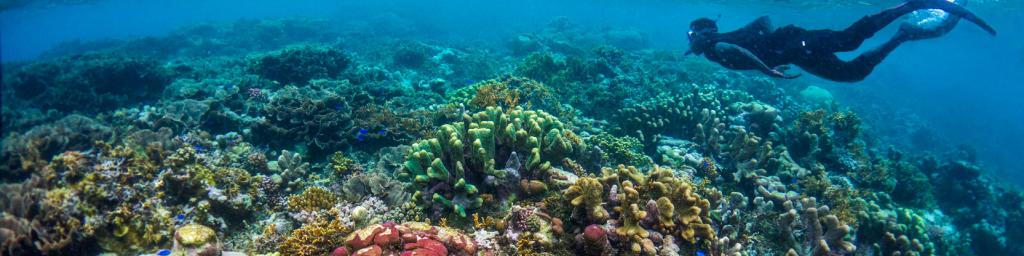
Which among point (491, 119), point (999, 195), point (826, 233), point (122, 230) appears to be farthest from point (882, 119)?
point (122, 230)

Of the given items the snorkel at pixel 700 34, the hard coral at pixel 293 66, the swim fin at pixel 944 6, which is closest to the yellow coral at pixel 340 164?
the snorkel at pixel 700 34

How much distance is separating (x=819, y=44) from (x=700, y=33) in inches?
81.2

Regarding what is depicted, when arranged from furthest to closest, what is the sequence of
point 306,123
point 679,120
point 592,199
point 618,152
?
point 679,120 → point 306,123 → point 618,152 → point 592,199

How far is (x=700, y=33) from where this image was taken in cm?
884

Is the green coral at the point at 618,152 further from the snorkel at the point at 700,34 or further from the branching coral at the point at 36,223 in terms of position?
the branching coral at the point at 36,223

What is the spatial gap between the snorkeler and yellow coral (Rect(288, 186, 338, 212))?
22.0 ft

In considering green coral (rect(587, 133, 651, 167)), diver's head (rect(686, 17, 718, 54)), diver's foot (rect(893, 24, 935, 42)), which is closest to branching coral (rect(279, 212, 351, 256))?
green coral (rect(587, 133, 651, 167))

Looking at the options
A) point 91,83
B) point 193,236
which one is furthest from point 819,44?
point 91,83

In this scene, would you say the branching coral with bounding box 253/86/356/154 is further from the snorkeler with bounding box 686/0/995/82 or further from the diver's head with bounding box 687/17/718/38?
the diver's head with bounding box 687/17/718/38

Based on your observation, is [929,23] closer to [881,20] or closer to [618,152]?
[881,20]

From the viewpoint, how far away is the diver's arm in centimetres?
689

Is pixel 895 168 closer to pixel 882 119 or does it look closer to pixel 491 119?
pixel 491 119

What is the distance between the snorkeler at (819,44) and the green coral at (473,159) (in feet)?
13.8

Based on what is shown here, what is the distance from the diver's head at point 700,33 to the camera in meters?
8.55
